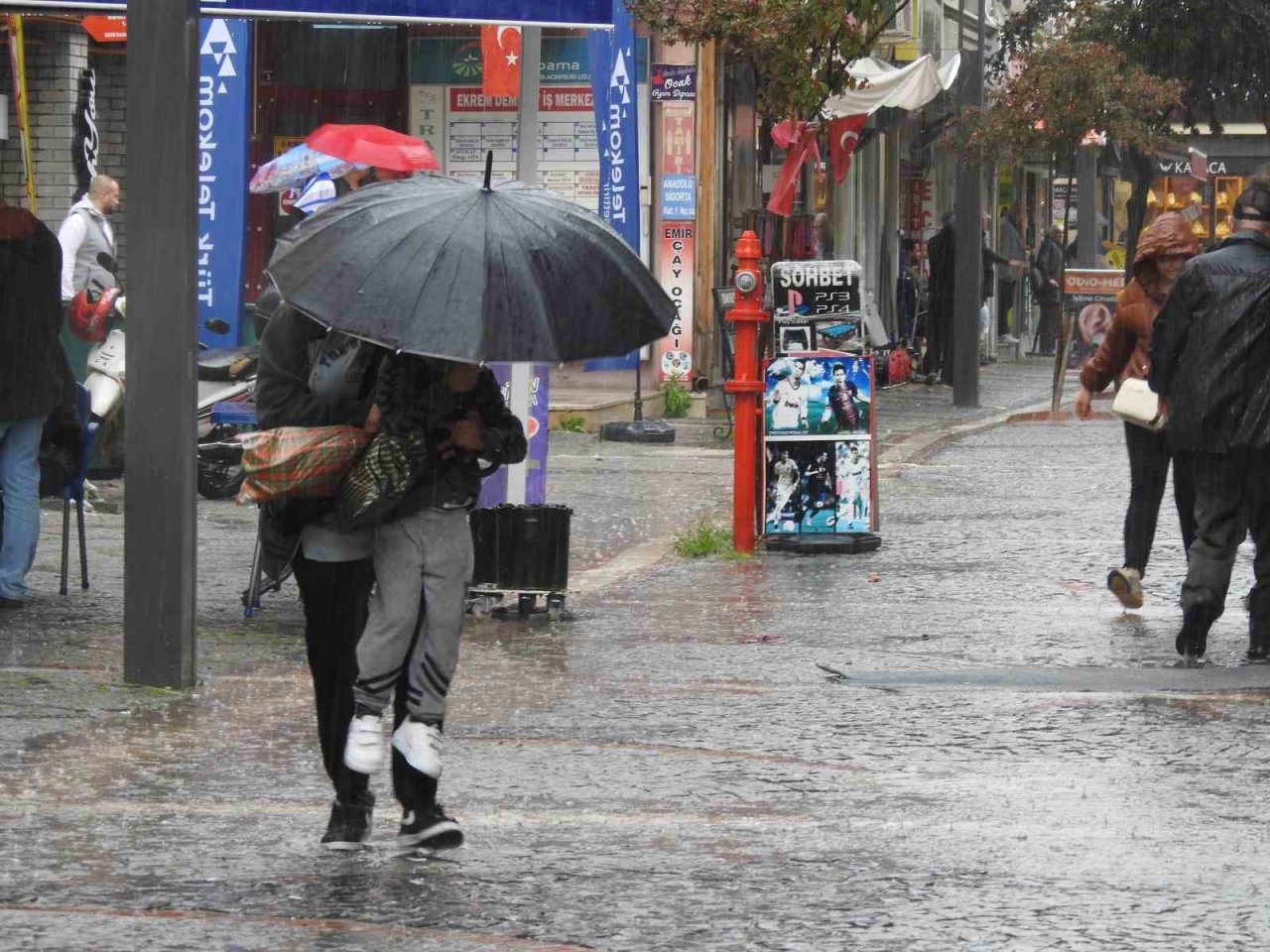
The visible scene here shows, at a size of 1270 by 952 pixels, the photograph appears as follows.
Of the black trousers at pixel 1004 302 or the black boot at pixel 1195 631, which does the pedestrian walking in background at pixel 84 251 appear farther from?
the black trousers at pixel 1004 302

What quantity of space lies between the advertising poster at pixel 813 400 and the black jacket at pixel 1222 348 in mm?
3565

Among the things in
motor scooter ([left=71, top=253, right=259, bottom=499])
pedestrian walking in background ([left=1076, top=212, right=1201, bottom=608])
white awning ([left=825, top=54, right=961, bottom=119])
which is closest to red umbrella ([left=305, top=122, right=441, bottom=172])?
pedestrian walking in background ([left=1076, top=212, right=1201, bottom=608])

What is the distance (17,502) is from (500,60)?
1299 cm

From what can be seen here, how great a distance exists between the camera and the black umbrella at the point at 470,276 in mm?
5656

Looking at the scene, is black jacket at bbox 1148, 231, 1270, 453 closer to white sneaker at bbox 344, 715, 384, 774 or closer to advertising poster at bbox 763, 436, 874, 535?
advertising poster at bbox 763, 436, 874, 535

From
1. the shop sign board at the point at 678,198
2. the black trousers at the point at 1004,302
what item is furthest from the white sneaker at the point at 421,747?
the black trousers at the point at 1004,302

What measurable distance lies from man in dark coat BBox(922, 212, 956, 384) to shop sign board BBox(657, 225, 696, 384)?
627 centimetres

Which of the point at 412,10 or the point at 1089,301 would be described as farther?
the point at 1089,301

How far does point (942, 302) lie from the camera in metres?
29.5

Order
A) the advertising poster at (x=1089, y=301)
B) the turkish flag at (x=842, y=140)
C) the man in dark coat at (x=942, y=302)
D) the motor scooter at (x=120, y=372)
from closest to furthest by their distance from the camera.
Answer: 1. the motor scooter at (x=120, y=372)
2. the advertising poster at (x=1089, y=301)
3. the turkish flag at (x=842, y=140)
4. the man in dark coat at (x=942, y=302)

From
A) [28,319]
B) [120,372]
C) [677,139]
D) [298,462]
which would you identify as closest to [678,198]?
[677,139]

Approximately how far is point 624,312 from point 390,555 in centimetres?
86

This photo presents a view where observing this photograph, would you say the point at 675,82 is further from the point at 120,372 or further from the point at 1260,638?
the point at 1260,638

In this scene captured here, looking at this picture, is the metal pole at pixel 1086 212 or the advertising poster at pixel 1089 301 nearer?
the advertising poster at pixel 1089 301
